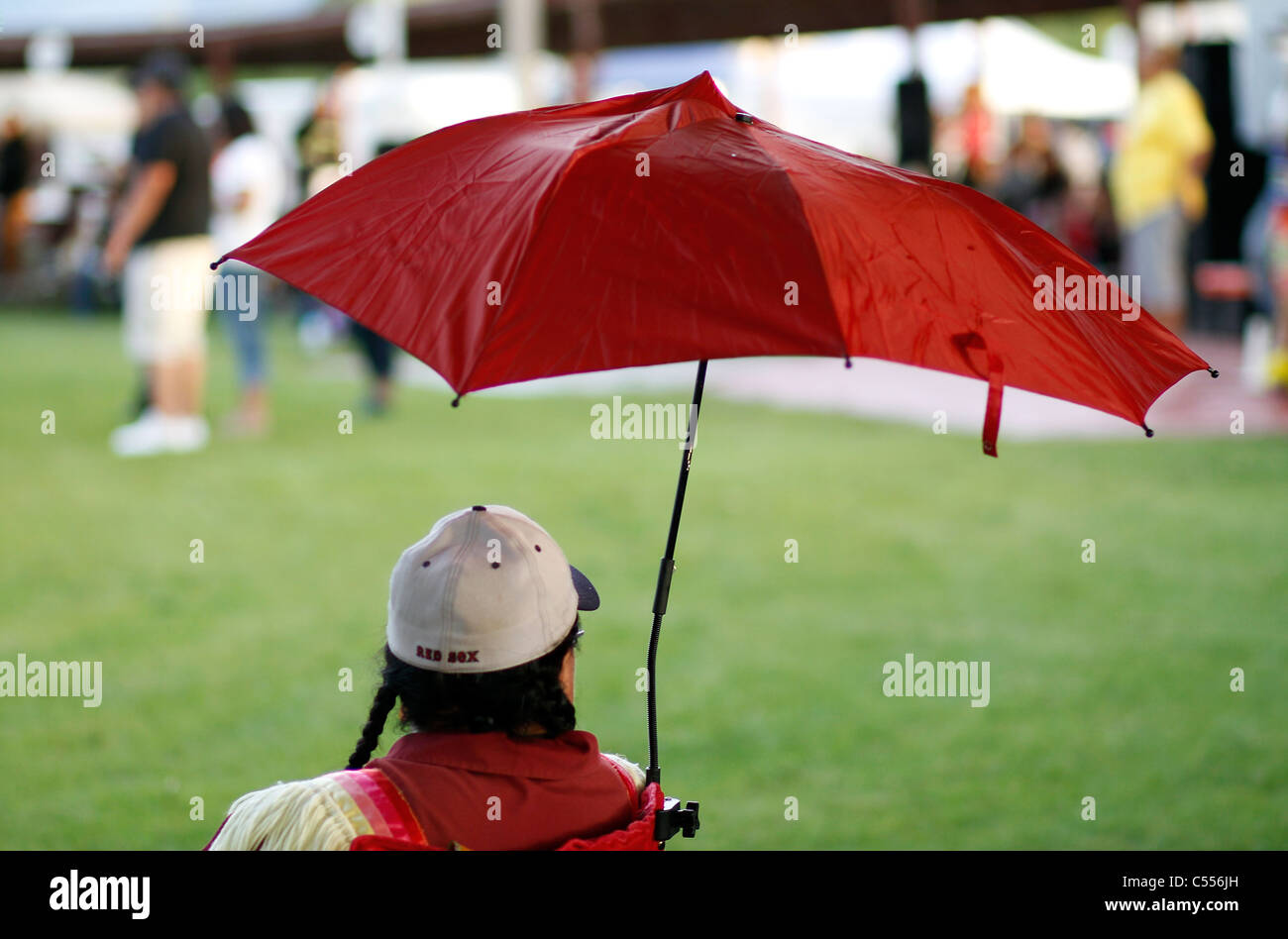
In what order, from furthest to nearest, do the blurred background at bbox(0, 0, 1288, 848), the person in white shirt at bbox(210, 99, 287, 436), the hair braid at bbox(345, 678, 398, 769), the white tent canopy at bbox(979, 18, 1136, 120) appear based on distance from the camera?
the white tent canopy at bbox(979, 18, 1136, 120) → the person in white shirt at bbox(210, 99, 287, 436) → the blurred background at bbox(0, 0, 1288, 848) → the hair braid at bbox(345, 678, 398, 769)

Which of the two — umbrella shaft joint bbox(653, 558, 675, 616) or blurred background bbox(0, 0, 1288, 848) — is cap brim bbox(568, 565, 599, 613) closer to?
umbrella shaft joint bbox(653, 558, 675, 616)

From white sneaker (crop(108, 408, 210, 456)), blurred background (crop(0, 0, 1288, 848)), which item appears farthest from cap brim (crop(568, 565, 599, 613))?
white sneaker (crop(108, 408, 210, 456))

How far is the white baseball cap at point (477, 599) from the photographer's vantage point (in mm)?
1891

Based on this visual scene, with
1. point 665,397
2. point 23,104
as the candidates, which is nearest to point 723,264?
point 665,397

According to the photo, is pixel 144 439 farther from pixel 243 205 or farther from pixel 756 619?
pixel 756 619

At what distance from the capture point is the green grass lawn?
170 inches

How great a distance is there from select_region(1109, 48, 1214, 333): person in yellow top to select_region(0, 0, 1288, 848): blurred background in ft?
0.17

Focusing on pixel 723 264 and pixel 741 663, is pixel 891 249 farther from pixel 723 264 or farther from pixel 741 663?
pixel 741 663

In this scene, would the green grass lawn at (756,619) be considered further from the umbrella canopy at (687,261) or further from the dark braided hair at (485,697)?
the dark braided hair at (485,697)

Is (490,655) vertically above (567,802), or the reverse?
(490,655)

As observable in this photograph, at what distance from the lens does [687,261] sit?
209cm

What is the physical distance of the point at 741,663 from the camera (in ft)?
18.1
